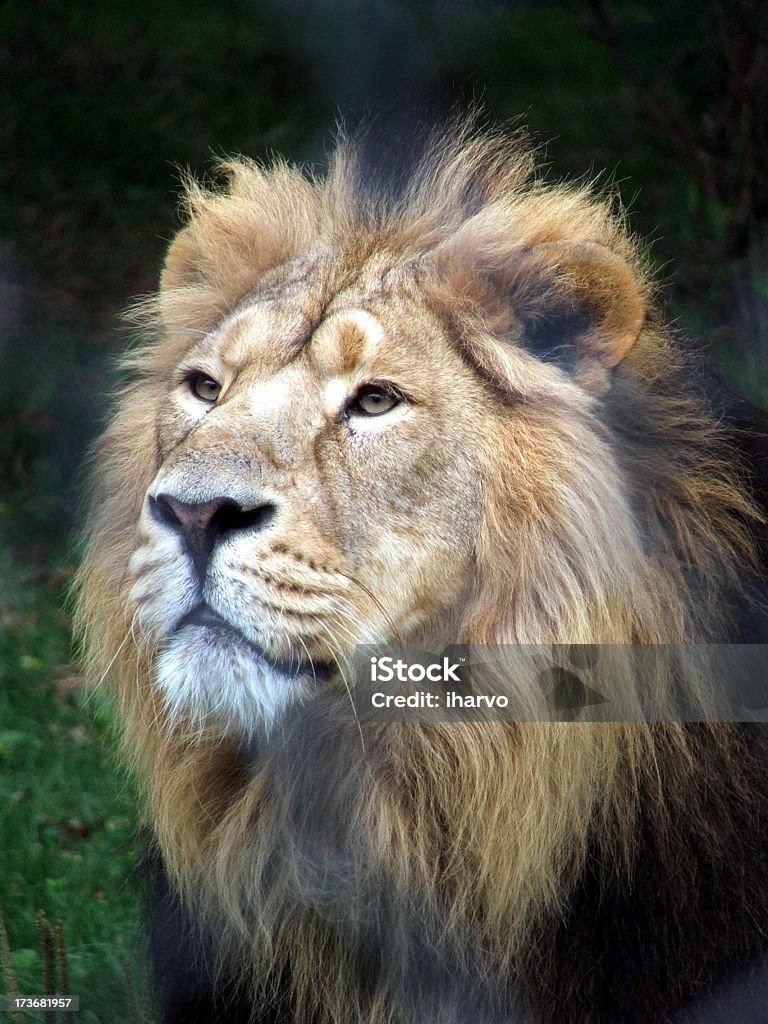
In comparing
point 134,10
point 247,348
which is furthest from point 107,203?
point 247,348

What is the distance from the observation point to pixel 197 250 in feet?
7.31

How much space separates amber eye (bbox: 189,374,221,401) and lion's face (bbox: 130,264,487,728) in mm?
111

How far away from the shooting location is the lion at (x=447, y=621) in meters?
1.72

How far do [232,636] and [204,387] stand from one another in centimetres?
47

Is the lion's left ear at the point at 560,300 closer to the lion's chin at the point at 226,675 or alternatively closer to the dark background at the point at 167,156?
the lion's chin at the point at 226,675

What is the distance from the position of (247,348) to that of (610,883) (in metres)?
0.87

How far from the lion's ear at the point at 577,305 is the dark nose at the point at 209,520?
0.47 metres

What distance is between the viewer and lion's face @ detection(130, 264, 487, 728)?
1.67 m

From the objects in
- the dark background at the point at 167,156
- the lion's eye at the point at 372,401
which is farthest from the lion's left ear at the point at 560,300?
the dark background at the point at 167,156

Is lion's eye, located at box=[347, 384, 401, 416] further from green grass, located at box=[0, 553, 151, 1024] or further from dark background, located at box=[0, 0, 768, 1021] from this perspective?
dark background, located at box=[0, 0, 768, 1021]

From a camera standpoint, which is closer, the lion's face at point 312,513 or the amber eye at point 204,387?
the lion's face at point 312,513

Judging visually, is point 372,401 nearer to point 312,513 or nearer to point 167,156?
point 312,513

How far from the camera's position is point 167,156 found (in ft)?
14.6

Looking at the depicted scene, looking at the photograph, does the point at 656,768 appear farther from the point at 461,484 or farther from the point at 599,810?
the point at 461,484
